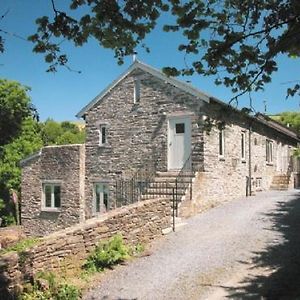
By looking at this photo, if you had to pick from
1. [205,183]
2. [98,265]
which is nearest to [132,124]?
[205,183]

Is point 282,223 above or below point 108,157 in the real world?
below

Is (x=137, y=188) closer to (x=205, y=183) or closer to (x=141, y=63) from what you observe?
(x=205, y=183)

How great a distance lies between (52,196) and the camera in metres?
25.6

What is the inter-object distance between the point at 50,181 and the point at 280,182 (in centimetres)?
1406

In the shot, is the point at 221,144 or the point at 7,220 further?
the point at 7,220

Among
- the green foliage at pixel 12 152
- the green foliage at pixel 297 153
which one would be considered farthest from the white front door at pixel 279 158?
the green foliage at pixel 12 152

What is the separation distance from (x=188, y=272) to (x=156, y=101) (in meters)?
11.8

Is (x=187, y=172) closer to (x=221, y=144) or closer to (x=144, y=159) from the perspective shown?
(x=221, y=144)

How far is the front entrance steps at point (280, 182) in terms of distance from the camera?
27.9 meters

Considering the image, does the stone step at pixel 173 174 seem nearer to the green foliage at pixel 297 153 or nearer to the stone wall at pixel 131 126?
the stone wall at pixel 131 126

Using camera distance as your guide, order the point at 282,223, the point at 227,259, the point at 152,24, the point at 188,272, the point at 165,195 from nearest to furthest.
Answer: the point at 152,24 → the point at 188,272 → the point at 227,259 → the point at 282,223 → the point at 165,195

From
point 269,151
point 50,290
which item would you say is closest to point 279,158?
point 269,151

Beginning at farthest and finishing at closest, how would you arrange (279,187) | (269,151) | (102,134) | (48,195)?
1. (269,151)
2. (279,187)
3. (48,195)
4. (102,134)

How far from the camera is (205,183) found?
64.7ft
